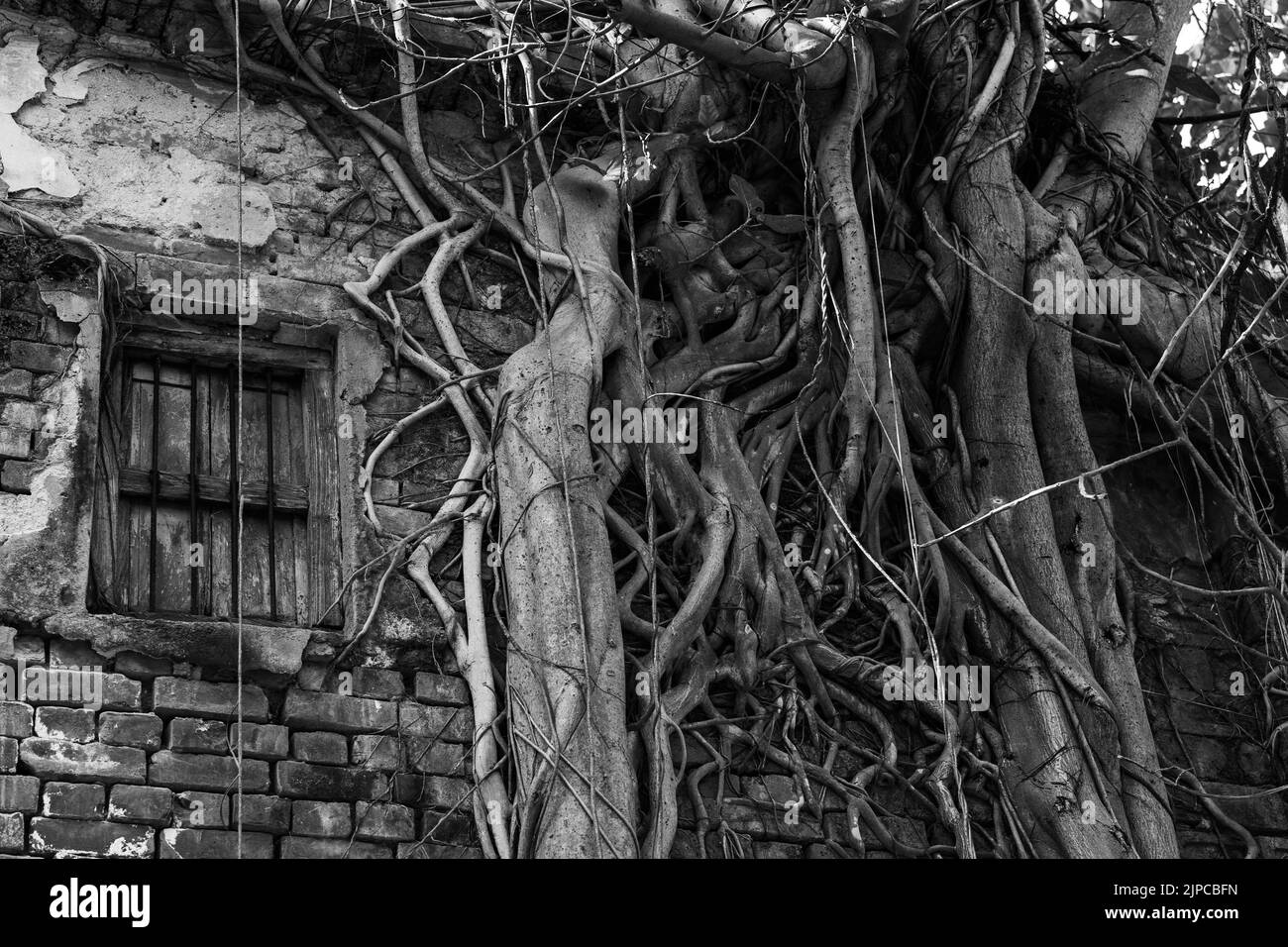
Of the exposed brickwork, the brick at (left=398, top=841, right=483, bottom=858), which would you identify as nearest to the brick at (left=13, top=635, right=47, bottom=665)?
the exposed brickwork

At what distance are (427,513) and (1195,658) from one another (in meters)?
2.73

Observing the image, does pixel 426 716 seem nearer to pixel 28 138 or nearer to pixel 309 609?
pixel 309 609

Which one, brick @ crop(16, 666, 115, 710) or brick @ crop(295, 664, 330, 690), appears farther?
brick @ crop(295, 664, 330, 690)

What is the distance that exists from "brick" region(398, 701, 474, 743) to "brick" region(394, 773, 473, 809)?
12 centimetres

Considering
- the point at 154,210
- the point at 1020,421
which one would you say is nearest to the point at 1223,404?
the point at 1020,421

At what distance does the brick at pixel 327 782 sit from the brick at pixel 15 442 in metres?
1.11

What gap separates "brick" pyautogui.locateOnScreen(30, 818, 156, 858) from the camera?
183 inches

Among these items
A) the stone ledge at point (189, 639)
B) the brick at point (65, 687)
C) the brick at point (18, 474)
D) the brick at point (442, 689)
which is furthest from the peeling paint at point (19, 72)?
the brick at point (442, 689)

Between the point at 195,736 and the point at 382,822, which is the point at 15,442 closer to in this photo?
the point at 195,736

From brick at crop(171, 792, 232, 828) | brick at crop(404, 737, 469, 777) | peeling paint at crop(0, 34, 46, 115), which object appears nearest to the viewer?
brick at crop(171, 792, 232, 828)

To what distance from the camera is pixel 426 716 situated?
5219mm

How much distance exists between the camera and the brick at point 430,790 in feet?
16.7

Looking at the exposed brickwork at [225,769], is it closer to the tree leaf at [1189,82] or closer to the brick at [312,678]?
the brick at [312,678]

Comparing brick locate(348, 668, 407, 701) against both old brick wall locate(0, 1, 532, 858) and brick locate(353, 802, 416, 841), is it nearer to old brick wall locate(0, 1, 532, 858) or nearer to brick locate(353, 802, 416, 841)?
old brick wall locate(0, 1, 532, 858)
